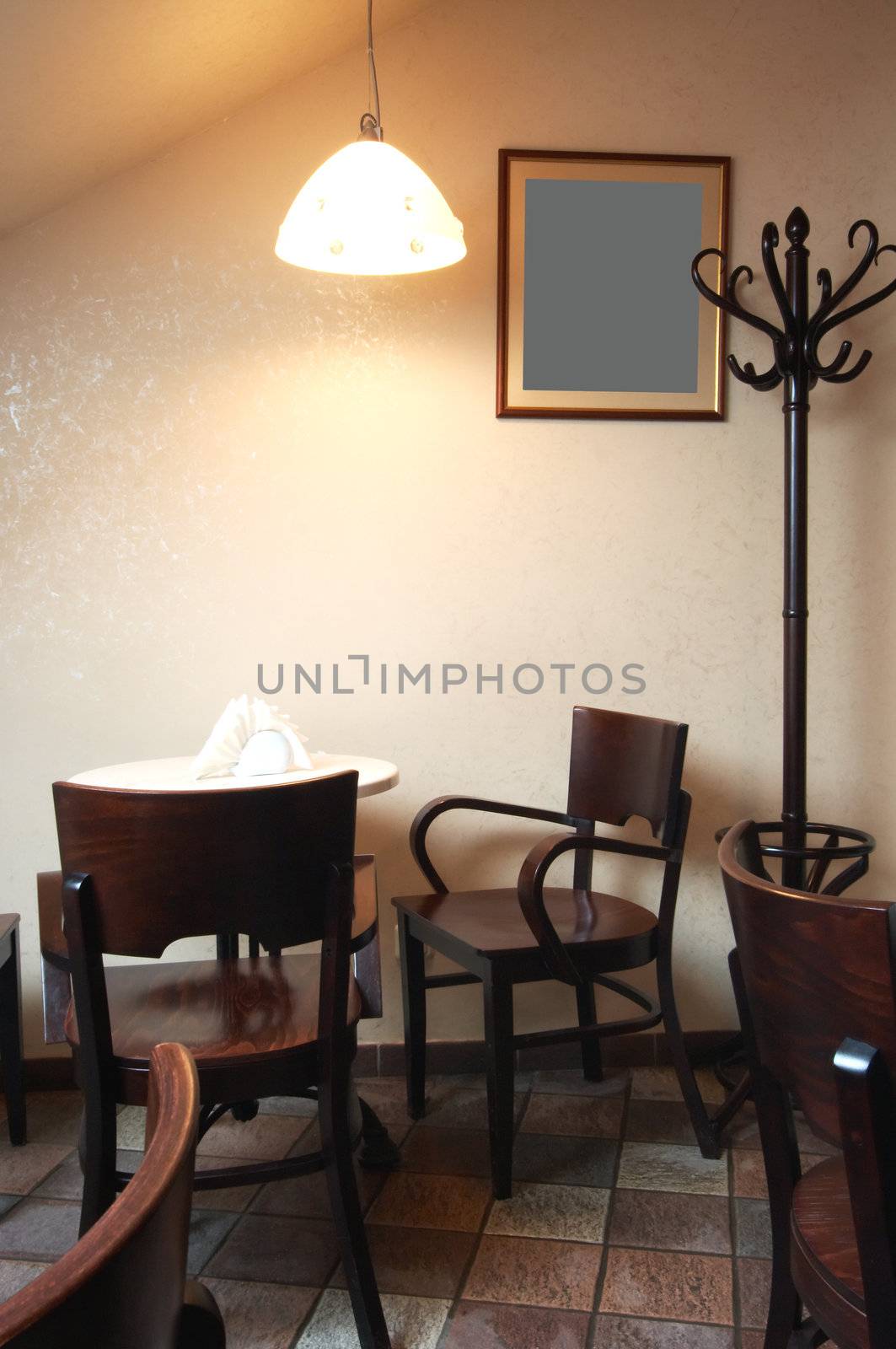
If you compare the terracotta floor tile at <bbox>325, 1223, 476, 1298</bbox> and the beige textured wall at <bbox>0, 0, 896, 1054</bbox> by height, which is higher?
the beige textured wall at <bbox>0, 0, 896, 1054</bbox>

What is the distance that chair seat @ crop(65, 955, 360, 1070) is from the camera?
174 centimetres

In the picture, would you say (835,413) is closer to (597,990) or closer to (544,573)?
(544,573)

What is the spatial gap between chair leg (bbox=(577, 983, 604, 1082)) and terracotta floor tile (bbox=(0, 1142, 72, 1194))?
4.13 feet

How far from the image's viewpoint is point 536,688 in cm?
299

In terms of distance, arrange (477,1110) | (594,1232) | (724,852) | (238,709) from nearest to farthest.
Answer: (724,852) < (594,1232) < (238,709) < (477,1110)

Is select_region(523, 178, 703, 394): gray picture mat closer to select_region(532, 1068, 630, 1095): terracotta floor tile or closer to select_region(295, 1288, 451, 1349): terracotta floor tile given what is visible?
select_region(532, 1068, 630, 1095): terracotta floor tile

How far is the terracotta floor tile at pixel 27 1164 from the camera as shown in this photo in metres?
2.39

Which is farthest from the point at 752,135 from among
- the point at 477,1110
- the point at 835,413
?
the point at 477,1110

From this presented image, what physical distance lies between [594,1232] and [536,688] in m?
1.32

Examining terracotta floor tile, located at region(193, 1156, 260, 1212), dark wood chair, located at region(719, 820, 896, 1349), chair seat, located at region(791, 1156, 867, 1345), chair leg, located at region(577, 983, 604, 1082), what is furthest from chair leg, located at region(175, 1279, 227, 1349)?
chair leg, located at region(577, 983, 604, 1082)

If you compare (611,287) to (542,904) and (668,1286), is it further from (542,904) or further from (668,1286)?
(668,1286)

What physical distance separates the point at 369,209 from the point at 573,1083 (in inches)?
84.3

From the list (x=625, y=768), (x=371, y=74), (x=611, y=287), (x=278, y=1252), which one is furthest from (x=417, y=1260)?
(x=371, y=74)

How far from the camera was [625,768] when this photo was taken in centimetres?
273
